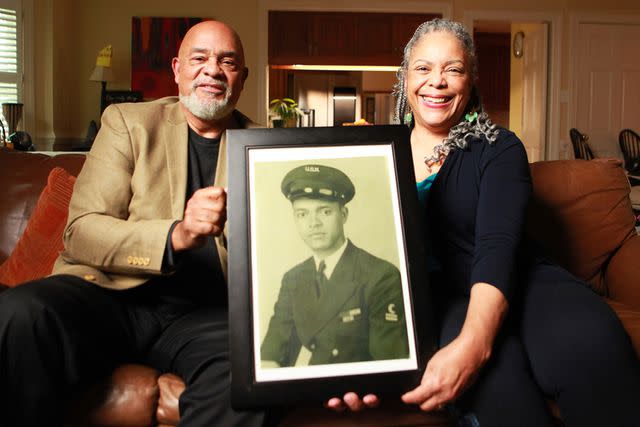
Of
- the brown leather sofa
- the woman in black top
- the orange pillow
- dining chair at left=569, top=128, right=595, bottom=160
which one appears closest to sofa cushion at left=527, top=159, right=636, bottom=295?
the brown leather sofa

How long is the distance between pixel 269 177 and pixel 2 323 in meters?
0.66

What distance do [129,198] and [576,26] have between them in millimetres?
6350

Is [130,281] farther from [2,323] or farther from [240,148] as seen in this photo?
[240,148]

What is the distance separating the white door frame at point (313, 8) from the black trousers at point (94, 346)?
505cm

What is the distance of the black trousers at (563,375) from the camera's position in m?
1.20

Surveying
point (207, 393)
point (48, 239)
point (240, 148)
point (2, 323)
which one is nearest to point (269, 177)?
point (240, 148)

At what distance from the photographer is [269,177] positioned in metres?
1.24

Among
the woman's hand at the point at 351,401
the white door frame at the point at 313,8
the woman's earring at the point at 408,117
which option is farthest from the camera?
the white door frame at the point at 313,8

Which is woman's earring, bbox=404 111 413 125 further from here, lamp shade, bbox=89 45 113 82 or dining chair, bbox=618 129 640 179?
dining chair, bbox=618 129 640 179

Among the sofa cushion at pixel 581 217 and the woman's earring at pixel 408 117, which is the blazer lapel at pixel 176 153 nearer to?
the woman's earring at pixel 408 117

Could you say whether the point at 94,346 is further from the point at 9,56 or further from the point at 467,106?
the point at 9,56

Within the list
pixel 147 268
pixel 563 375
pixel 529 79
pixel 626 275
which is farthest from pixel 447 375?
pixel 529 79

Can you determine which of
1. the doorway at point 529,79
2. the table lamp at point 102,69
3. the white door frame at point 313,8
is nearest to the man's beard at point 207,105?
the table lamp at point 102,69

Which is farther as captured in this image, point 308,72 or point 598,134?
point 308,72
